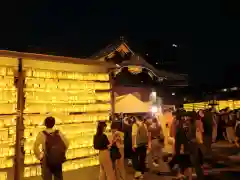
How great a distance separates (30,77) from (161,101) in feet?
48.5

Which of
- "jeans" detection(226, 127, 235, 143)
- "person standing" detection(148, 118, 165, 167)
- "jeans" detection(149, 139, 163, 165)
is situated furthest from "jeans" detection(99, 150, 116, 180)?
"jeans" detection(226, 127, 235, 143)

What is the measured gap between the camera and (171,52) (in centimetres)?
4366

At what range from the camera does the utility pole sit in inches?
291

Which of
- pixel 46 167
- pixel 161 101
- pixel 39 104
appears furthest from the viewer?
pixel 161 101

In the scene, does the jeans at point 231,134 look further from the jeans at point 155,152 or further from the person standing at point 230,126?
the jeans at point 155,152

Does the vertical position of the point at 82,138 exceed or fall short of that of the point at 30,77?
it falls short

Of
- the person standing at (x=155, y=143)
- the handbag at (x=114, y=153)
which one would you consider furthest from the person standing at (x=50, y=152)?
the person standing at (x=155, y=143)

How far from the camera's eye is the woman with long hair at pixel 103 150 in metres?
7.77

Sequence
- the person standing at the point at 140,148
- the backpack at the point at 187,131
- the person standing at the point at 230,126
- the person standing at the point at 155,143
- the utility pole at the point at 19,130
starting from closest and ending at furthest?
the utility pole at the point at 19,130 < the backpack at the point at 187,131 < the person standing at the point at 140,148 < the person standing at the point at 155,143 < the person standing at the point at 230,126

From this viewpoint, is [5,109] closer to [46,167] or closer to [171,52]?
[46,167]

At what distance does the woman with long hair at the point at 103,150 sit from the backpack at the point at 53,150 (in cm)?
141

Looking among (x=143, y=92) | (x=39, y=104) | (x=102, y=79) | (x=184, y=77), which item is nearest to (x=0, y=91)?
(x=39, y=104)

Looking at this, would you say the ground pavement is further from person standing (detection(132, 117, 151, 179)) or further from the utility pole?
the utility pole

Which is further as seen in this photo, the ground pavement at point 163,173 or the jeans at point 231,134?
the jeans at point 231,134
